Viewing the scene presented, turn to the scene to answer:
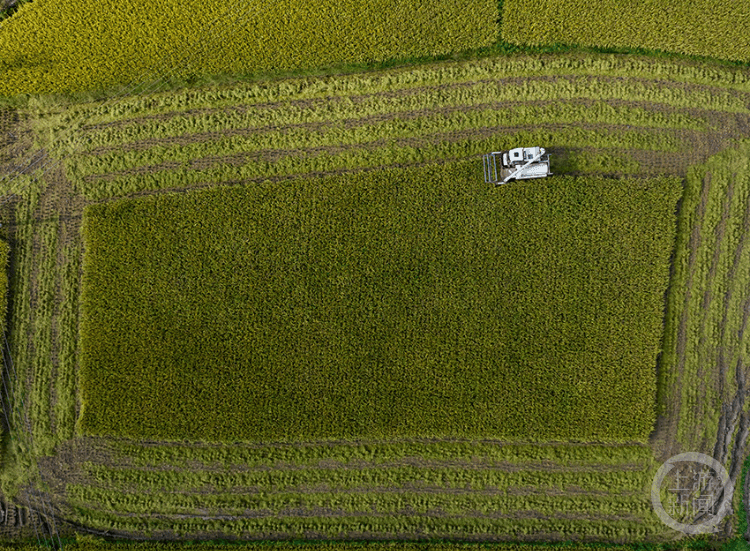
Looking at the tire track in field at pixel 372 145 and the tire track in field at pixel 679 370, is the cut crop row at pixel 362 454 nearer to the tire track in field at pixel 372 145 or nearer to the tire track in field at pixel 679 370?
the tire track in field at pixel 679 370

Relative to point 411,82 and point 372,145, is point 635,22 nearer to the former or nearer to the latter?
point 411,82

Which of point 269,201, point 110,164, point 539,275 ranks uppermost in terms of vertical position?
point 110,164

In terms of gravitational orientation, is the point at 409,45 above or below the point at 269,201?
above

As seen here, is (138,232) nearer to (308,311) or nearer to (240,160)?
(240,160)

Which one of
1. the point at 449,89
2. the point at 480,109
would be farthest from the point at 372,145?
the point at 480,109

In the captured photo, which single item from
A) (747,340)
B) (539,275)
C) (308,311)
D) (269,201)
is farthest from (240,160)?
(747,340)

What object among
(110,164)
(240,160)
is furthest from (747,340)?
(110,164)
